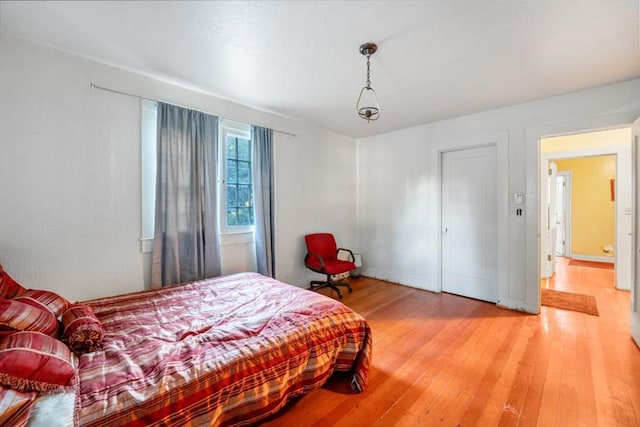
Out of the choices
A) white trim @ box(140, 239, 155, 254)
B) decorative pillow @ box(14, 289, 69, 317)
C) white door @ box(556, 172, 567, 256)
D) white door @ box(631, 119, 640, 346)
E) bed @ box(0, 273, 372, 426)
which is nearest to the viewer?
bed @ box(0, 273, 372, 426)

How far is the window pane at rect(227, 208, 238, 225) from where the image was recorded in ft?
10.9

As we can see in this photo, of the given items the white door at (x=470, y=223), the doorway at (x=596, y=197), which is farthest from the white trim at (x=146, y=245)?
the doorway at (x=596, y=197)

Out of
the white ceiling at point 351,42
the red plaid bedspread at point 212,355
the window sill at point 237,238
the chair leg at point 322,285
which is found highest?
the white ceiling at point 351,42

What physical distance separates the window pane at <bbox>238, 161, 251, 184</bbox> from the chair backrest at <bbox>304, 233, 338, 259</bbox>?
1.24 metres

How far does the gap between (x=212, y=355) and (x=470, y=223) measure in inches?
145

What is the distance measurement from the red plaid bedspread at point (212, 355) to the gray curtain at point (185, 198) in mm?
391

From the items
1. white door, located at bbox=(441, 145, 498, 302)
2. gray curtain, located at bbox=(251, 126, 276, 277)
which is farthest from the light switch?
gray curtain, located at bbox=(251, 126, 276, 277)

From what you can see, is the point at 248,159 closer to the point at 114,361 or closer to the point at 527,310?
the point at 114,361

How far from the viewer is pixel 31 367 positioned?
1.11 m

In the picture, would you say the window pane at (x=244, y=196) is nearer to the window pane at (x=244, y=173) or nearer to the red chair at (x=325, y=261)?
the window pane at (x=244, y=173)

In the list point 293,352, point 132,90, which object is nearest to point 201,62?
point 132,90

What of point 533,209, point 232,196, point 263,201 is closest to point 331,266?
point 263,201

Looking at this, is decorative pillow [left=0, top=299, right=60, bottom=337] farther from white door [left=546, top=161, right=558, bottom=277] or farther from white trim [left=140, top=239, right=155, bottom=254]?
white door [left=546, top=161, right=558, bottom=277]

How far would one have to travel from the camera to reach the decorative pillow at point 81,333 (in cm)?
146
